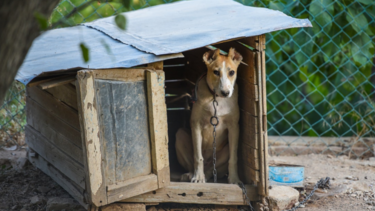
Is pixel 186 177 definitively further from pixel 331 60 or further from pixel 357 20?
pixel 357 20

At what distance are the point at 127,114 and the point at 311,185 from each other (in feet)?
6.64

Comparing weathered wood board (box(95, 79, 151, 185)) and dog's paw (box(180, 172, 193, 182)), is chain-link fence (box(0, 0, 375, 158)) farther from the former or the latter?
weathered wood board (box(95, 79, 151, 185))

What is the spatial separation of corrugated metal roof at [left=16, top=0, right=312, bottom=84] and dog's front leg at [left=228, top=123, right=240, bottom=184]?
3.01 ft

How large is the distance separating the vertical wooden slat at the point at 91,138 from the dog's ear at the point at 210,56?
106 cm

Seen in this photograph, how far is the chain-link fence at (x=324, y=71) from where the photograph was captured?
4.73 m

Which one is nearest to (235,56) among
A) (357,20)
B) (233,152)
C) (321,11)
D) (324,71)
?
(233,152)

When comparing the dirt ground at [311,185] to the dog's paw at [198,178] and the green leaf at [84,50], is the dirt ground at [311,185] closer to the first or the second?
the dog's paw at [198,178]

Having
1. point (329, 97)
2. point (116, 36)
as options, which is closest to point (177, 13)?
point (116, 36)

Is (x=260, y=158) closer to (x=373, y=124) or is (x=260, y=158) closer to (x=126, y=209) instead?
(x=126, y=209)

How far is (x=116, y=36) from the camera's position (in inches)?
138

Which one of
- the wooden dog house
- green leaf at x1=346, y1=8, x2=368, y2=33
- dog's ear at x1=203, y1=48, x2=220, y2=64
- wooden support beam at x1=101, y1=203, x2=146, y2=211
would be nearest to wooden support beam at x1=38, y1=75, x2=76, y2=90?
the wooden dog house

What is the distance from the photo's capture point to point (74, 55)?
331cm

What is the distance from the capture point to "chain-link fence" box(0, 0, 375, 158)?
15.5 ft

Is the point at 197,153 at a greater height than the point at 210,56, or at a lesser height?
lesser
